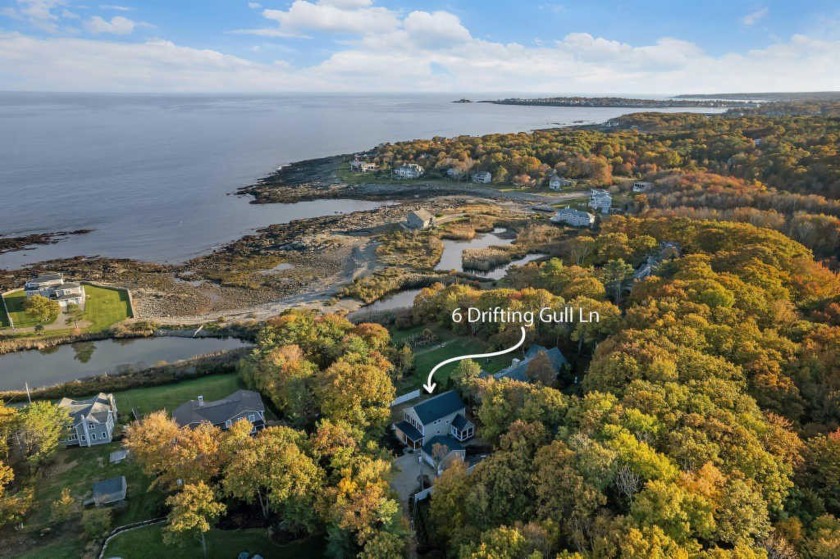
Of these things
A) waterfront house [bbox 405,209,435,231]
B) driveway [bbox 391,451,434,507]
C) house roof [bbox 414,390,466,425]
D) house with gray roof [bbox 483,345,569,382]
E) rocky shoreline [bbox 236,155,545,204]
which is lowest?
driveway [bbox 391,451,434,507]

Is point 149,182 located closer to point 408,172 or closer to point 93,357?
point 408,172

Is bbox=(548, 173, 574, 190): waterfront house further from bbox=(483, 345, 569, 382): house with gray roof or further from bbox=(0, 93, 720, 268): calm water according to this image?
bbox=(483, 345, 569, 382): house with gray roof

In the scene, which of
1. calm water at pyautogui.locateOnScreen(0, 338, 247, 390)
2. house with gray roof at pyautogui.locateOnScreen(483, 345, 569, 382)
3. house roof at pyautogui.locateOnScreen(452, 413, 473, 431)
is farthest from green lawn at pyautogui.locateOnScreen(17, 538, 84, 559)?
→ house with gray roof at pyautogui.locateOnScreen(483, 345, 569, 382)

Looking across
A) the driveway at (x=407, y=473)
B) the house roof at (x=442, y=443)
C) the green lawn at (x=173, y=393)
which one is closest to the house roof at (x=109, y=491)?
the green lawn at (x=173, y=393)

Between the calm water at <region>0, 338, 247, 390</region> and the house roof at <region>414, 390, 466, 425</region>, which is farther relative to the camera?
the calm water at <region>0, 338, 247, 390</region>

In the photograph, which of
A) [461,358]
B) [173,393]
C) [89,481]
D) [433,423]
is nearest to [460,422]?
[433,423]

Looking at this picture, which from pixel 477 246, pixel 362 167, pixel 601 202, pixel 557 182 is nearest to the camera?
pixel 477 246

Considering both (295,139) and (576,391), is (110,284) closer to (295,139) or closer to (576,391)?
(576,391)
